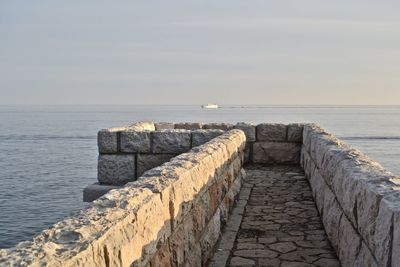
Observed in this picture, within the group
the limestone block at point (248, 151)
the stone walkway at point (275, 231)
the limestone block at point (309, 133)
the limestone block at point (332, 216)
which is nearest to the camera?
the limestone block at point (332, 216)

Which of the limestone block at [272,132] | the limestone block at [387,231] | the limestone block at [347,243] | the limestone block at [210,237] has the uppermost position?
the limestone block at [387,231]

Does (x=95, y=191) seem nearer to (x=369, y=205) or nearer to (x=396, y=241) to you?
(x=369, y=205)

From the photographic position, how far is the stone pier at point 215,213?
95.2 inches

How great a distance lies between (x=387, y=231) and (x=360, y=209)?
0.83 meters

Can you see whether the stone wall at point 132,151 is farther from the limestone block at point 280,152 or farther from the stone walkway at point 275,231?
the limestone block at point 280,152

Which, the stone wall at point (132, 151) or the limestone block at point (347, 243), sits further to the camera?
the stone wall at point (132, 151)

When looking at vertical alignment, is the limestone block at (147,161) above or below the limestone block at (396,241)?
below

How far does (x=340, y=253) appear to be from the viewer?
4824 millimetres

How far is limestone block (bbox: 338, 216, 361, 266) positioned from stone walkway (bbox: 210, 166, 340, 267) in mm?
380

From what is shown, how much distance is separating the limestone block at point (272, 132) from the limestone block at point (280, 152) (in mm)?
129

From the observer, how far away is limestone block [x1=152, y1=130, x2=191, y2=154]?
8.69m

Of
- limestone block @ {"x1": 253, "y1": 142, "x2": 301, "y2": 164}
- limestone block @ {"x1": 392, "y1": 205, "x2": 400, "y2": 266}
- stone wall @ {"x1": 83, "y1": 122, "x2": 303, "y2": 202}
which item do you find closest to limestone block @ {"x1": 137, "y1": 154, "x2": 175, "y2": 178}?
stone wall @ {"x1": 83, "y1": 122, "x2": 303, "y2": 202}

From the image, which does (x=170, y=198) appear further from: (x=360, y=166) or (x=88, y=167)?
(x=88, y=167)

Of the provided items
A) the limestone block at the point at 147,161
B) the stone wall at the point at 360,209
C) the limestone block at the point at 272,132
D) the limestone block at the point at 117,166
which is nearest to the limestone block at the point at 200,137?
the limestone block at the point at 147,161
